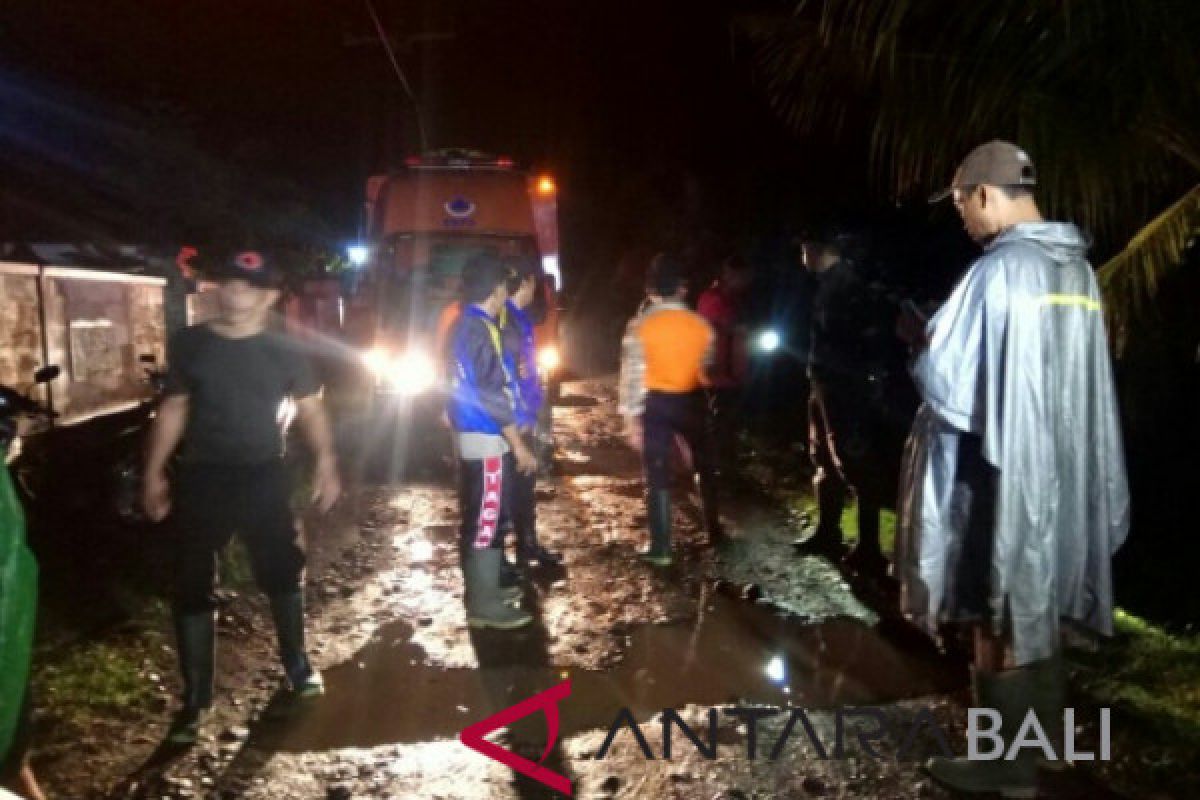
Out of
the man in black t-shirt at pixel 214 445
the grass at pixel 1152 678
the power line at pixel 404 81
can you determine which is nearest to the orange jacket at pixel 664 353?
the man in black t-shirt at pixel 214 445

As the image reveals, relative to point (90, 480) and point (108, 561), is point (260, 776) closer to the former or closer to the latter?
point (108, 561)

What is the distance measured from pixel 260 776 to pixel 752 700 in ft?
6.68

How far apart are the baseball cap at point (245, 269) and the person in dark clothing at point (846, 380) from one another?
11.4ft

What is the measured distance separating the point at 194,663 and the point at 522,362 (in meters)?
2.59

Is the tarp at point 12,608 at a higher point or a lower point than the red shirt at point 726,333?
lower

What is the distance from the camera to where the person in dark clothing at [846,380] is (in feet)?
19.4

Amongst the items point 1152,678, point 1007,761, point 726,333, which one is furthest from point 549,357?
point 1007,761

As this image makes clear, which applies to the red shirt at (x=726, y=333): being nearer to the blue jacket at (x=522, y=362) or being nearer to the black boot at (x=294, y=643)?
the blue jacket at (x=522, y=362)

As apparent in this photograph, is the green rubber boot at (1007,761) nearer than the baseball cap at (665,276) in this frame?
Yes

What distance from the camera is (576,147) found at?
30094 millimetres

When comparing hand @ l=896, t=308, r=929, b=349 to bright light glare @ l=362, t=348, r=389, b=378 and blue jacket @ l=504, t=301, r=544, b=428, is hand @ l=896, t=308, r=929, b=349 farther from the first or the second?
bright light glare @ l=362, t=348, r=389, b=378

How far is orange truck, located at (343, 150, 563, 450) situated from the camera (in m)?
10.3

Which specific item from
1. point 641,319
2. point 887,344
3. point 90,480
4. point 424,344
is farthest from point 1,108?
point 887,344

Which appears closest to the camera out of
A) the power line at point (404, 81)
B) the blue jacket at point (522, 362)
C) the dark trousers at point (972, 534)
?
the dark trousers at point (972, 534)
